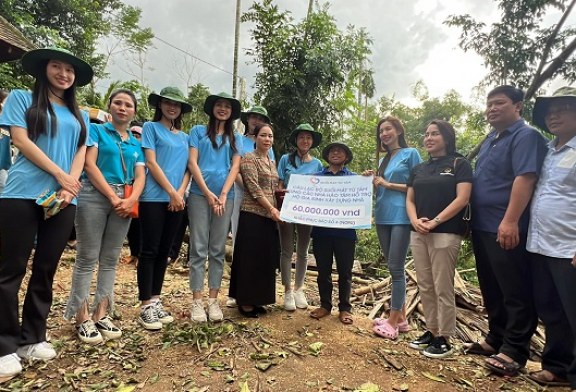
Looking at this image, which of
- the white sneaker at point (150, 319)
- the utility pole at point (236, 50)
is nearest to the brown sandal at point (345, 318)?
the white sneaker at point (150, 319)

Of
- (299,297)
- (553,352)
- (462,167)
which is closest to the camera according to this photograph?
(553,352)

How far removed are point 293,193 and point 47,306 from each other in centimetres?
246

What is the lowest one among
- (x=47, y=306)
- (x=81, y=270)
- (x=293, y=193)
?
(x=47, y=306)

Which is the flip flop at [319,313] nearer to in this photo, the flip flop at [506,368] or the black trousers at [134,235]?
the flip flop at [506,368]

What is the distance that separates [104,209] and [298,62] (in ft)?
19.4

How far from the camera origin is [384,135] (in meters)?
3.80

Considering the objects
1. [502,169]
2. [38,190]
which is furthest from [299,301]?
[38,190]

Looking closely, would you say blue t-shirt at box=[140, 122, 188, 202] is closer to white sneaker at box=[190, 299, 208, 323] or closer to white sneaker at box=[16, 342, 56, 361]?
white sneaker at box=[190, 299, 208, 323]

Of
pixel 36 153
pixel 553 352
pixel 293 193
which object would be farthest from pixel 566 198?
pixel 36 153

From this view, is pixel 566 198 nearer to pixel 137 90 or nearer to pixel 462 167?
pixel 462 167

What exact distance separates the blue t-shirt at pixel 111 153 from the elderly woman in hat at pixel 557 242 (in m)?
3.47

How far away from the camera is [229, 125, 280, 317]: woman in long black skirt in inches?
145

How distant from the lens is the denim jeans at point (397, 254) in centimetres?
359

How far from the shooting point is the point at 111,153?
3074 mm
